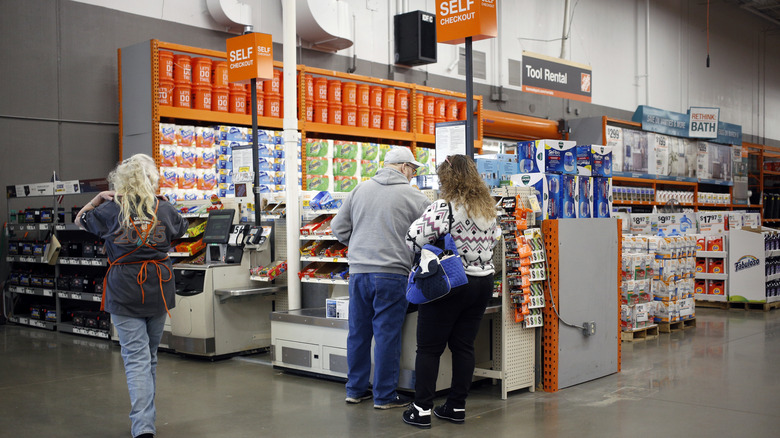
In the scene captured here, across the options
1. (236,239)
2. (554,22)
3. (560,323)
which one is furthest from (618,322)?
(554,22)

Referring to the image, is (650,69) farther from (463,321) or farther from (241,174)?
(463,321)

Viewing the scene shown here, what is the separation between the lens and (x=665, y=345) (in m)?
7.12

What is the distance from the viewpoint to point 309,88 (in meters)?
8.98

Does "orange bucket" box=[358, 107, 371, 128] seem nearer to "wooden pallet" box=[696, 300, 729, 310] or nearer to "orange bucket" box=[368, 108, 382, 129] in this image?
"orange bucket" box=[368, 108, 382, 129]

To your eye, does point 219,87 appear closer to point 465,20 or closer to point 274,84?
point 274,84

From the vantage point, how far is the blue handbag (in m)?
4.05

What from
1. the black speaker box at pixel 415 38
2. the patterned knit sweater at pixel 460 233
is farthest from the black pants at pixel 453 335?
the black speaker box at pixel 415 38

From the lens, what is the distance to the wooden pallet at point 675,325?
782cm

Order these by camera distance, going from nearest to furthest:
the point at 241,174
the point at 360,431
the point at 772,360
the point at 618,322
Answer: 1. the point at 360,431
2. the point at 618,322
3. the point at 772,360
4. the point at 241,174

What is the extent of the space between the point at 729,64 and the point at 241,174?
17.0 m

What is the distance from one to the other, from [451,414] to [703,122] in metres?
12.6

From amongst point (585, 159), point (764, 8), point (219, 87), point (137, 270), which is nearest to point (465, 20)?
point (585, 159)

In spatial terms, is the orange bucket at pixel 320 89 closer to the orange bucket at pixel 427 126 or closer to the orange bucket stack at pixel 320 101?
the orange bucket stack at pixel 320 101

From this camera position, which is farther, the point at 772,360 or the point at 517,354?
the point at 772,360
